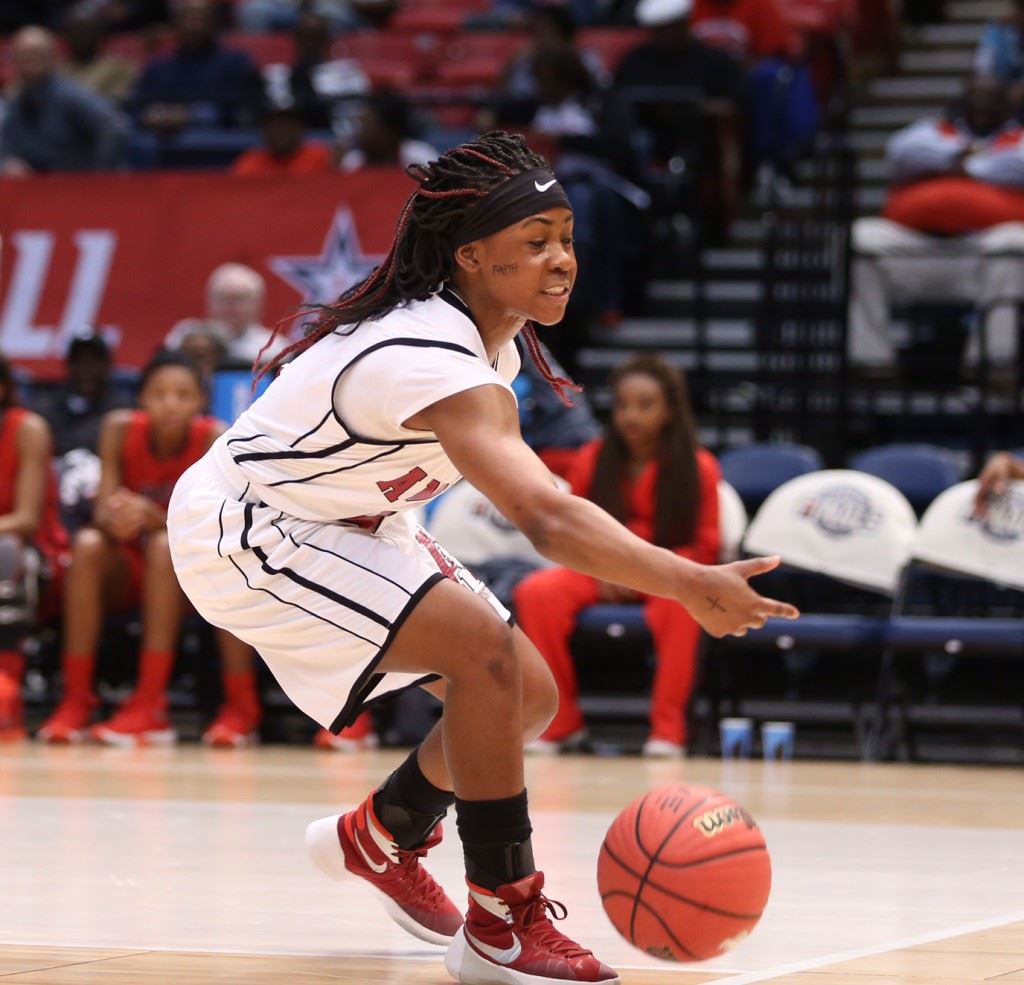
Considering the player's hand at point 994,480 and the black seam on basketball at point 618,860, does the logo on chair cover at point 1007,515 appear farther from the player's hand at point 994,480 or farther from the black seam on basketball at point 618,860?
the black seam on basketball at point 618,860

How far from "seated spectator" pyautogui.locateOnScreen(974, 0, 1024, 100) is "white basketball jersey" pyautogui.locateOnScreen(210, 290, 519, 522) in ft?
28.0

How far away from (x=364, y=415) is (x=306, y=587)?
0.37 meters

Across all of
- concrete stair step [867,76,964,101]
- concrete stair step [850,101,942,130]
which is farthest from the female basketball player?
A: concrete stair step [867,76,964,101]

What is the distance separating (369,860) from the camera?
4.27m

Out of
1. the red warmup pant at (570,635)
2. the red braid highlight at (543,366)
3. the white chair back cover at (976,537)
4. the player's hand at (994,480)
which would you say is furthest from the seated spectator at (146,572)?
the red braid highlight at (543,366)

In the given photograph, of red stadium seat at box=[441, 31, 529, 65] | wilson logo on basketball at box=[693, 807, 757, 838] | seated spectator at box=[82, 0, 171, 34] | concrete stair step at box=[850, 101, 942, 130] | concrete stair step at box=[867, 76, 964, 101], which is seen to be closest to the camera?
wilson logo on basketball at box=[693, 807, 757, 838]

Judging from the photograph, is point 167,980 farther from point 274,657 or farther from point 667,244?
point 667,244

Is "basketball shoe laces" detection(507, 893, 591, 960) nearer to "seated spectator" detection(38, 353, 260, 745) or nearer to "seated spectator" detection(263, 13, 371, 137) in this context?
"seated spectator" detection(38, 353, 260, 745)

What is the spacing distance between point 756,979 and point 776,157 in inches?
370

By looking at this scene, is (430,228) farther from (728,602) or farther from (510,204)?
(728,602)

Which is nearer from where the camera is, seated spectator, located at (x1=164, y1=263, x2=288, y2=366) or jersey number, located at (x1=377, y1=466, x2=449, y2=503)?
jersey number, located at (x1=377, y1=466, x2=449, y2=503)

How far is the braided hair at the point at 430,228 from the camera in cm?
397

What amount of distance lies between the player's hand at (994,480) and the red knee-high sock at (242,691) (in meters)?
3.19

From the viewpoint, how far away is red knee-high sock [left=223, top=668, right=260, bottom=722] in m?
9.02
